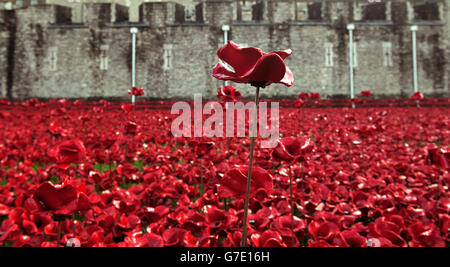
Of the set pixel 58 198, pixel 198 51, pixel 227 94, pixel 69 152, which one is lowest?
pixel 58 198

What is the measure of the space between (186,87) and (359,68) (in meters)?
11.3

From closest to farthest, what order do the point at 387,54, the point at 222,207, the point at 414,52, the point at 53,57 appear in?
the point at 222,207, the point at 414,52, the point at 387,54, the point at 53,57

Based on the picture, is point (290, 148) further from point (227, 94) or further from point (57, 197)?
point (227, 94)

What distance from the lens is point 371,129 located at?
2625mm

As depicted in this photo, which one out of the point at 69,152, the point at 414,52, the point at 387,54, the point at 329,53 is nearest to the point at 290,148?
the point at 69,152

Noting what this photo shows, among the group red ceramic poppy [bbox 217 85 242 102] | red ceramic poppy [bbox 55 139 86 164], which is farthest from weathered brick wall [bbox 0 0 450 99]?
red ceramic poppy [bbox 55 139 86 164]

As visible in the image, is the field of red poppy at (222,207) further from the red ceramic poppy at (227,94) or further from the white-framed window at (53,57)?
the white-framed window at (53,57)

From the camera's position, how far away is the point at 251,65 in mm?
701

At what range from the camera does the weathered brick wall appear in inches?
753

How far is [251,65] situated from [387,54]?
21.9 m

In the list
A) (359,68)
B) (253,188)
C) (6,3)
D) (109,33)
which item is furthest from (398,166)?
(6,3)

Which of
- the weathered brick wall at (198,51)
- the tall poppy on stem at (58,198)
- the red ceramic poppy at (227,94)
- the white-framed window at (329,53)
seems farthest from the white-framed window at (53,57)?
the tall poppy on stem at (58,198)

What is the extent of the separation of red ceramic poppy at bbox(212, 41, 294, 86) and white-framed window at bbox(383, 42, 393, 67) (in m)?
21.6

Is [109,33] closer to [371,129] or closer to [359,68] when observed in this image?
[359,68]
